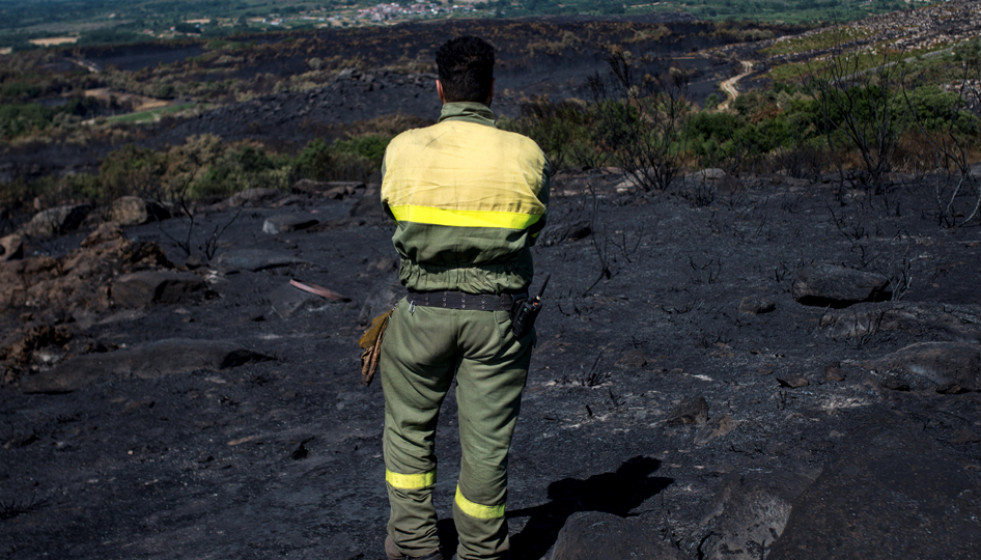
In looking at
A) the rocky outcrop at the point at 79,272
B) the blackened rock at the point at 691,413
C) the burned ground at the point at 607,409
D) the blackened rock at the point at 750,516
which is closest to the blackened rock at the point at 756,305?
the burned ground at the point at 607,409

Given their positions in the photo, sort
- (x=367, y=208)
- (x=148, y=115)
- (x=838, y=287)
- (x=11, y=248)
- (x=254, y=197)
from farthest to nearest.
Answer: (x=148, y=115), (x=254, y=197), (x=367, y=208), (x=11, y=248), (x=838, y=287)

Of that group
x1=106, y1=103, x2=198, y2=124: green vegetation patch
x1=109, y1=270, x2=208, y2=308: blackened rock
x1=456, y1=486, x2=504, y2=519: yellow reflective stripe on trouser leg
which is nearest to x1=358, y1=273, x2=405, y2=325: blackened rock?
x1=109, y1=270, x2=208, y2=308: blackened rock

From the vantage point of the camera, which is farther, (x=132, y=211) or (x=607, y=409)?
(x=132, y=211)

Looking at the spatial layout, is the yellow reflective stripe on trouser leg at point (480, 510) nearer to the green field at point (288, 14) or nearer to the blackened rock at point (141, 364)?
the blackened rock at point (141, 364)

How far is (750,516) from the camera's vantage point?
240 cm

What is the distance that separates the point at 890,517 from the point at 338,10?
128 m

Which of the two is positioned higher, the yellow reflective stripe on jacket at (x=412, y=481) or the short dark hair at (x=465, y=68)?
the short dark hair at (x=465, y=68)

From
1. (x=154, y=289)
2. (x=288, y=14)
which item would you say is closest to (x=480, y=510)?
(x=154, y=289)

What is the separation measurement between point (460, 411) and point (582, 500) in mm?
910

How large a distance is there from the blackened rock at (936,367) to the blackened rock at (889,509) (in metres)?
1.35

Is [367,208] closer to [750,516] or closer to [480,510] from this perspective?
[480,510]

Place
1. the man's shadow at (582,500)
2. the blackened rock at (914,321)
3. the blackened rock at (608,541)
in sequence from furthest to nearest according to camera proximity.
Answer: the blackened rock at (914,321) < the man's shadow at (582,500) < the blackened rock at (608,541)

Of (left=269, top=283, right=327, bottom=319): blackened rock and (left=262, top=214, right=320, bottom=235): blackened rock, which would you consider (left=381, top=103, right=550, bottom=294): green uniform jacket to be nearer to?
(left=269, top=283, right=327, bottom=319): blackened rock

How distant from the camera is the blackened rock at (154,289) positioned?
708 cm
